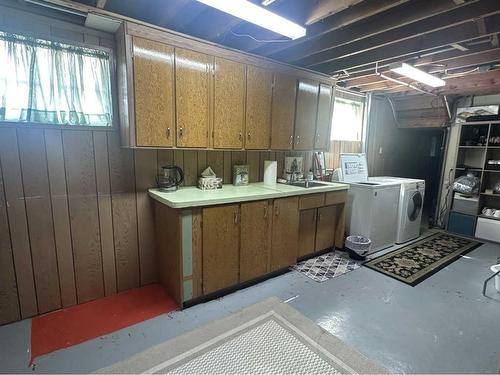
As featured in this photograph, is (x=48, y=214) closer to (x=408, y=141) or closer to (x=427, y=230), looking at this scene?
(x=427, y=230)

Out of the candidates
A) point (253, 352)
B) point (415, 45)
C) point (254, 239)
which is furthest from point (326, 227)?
point (415, 45)

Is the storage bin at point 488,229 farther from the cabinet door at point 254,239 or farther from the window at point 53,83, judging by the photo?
the window at point 53,83

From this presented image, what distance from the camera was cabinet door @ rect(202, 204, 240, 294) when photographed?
224cm

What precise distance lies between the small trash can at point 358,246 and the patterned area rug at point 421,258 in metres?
0.13

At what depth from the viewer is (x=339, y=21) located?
6.88ft

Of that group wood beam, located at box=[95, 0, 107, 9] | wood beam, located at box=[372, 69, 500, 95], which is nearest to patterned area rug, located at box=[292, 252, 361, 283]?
wood beam, located at box=[372, 69, 500, 95]

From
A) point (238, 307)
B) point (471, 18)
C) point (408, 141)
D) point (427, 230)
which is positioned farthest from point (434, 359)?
point (408, 141)

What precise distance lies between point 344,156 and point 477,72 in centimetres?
178

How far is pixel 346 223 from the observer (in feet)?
12.2

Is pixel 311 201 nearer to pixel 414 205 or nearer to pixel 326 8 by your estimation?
pixel 326 8

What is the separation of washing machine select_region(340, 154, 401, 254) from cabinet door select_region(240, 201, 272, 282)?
157 centimetres

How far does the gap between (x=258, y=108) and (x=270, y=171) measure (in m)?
0.77

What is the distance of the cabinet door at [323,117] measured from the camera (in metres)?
3.33

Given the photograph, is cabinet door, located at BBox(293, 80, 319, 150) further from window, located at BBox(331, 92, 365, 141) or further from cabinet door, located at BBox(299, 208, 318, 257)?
window, located at BBox(331, 92, 365, 141)
